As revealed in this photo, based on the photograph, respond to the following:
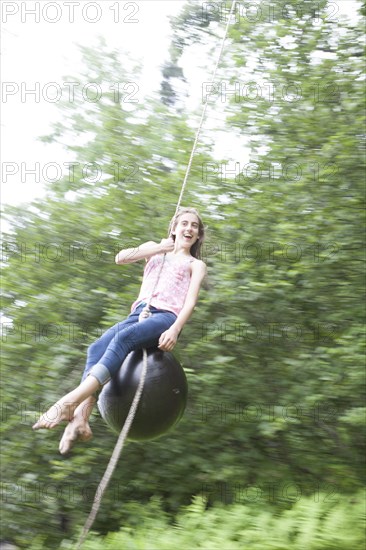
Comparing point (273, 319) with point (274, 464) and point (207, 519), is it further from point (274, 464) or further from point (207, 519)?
point (207, 519)

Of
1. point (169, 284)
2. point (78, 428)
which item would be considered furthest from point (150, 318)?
point (78, 428)

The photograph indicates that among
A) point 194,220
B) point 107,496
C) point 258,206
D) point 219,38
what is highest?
point 219,38

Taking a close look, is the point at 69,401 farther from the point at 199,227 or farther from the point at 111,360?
the point at 199,227

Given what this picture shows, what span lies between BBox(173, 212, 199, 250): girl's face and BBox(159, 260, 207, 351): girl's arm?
0.45 feet

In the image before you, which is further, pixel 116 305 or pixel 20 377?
pixel 20 377

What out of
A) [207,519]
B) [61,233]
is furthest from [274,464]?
[61,233]

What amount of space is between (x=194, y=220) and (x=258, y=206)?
251 cm

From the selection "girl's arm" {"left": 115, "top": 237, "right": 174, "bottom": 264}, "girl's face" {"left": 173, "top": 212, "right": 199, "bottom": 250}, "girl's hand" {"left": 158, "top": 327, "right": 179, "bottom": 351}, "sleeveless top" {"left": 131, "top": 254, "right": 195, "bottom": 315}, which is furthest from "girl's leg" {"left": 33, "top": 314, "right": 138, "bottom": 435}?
"girl's face" {"left": 173, "top": 212, "right": 199, "bottom": 250}

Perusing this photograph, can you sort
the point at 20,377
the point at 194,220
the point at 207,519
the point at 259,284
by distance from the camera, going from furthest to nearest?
1. the point at 20,377
2. the point at 259,284
3. the point at 207,519
4. the point at 194,220

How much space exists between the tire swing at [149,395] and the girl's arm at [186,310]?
3.6 inches

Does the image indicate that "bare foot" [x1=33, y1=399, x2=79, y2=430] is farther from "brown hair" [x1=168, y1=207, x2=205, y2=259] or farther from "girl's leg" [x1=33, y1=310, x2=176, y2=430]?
"brown hair" [x1=168, y1=207, x2=205, y2=259]

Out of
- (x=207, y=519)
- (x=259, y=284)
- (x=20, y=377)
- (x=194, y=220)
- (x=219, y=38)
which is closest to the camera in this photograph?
(x=194, y=220)

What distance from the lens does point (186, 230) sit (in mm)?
4148

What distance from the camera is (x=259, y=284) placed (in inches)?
233
